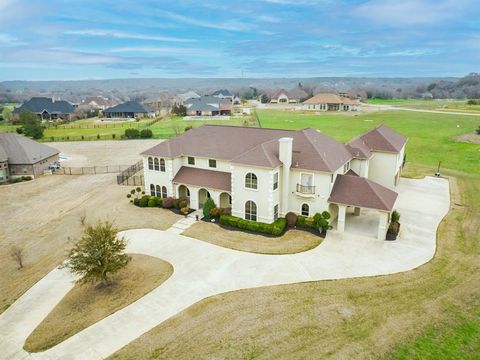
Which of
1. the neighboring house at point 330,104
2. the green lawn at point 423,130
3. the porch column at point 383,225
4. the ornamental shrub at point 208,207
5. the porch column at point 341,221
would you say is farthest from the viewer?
the neighboring house at point 330,104

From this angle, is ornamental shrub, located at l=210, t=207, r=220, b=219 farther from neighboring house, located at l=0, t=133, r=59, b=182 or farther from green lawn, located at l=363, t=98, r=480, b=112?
green lawn, located at l=363, t=98, r=480, b=112

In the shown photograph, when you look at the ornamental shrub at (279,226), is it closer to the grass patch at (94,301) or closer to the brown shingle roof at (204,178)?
the brown shingle roof at (204,178)

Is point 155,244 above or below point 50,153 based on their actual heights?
below

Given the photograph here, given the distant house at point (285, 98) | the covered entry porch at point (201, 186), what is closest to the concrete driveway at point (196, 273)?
the covered entry porch at point (201, 186)

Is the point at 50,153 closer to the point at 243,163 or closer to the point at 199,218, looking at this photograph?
the point at 199,218

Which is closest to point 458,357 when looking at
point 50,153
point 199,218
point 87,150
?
point 199,218
